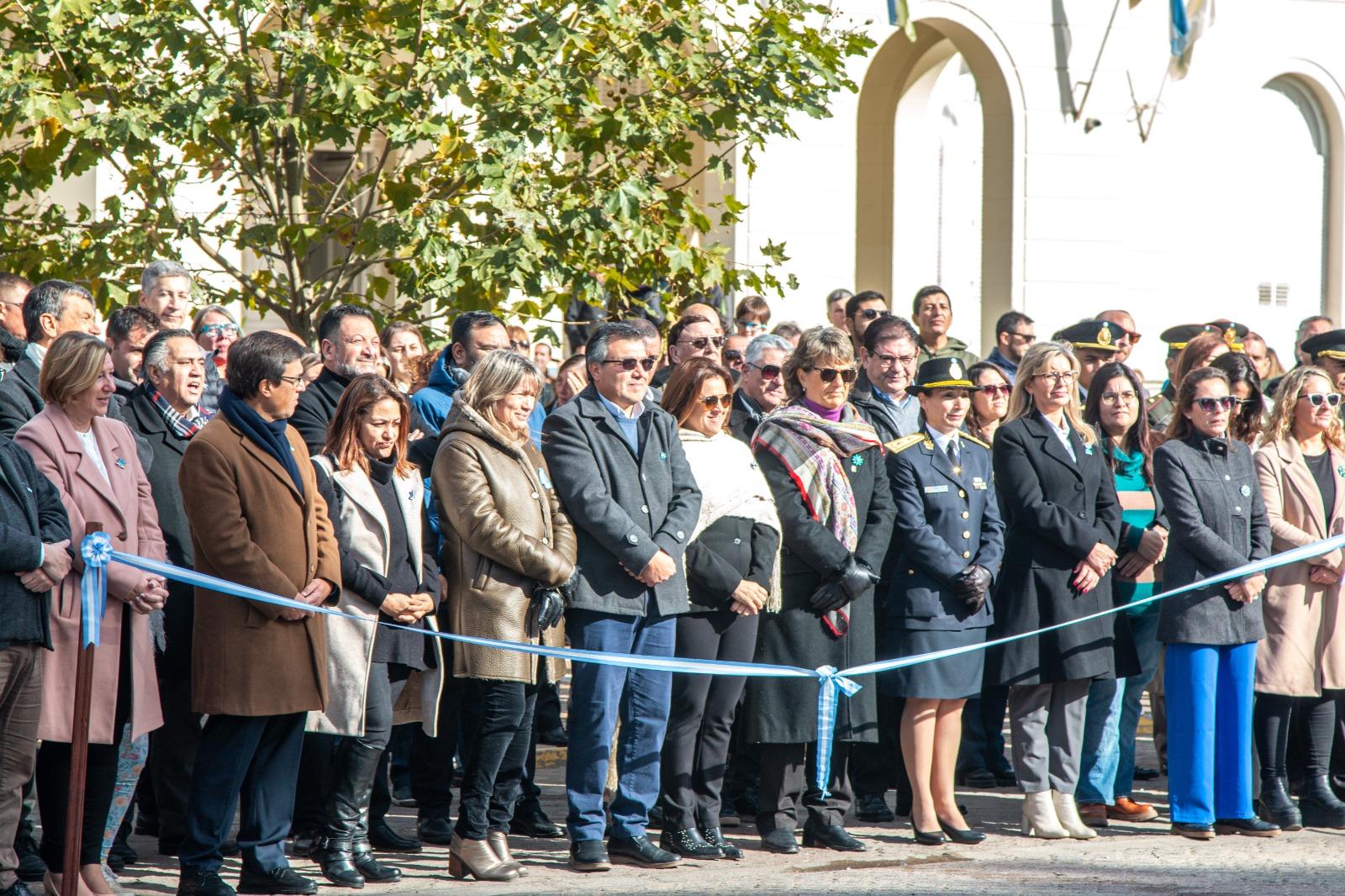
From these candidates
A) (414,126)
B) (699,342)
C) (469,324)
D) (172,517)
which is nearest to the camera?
(172,517)

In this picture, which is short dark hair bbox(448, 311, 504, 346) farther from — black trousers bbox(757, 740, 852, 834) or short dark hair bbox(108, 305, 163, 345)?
black trousers bbox(757, 740, 852, 834)

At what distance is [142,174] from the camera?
9758 mm

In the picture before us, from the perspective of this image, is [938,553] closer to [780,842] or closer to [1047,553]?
[1047,553]

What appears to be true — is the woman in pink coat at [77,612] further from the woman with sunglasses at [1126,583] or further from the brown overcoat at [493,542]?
the woman with sunglasses at [1126,583]

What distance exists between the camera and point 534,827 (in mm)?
7594

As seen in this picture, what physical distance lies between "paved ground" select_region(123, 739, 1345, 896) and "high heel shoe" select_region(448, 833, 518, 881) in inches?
2.4

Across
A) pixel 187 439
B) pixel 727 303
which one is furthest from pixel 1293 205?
pixel 187 439

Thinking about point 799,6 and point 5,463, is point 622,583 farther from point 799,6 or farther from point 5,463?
point 799,6

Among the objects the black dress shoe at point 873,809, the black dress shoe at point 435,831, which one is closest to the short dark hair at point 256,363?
the black dress shoe at point 435,831

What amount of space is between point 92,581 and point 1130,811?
4.64 meters

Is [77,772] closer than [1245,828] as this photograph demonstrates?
Yes

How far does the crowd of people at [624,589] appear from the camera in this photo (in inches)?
244

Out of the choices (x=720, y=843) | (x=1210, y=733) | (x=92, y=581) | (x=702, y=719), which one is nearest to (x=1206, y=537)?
(x=1210, y=733)

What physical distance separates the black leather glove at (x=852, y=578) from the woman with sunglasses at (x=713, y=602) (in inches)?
10.4
